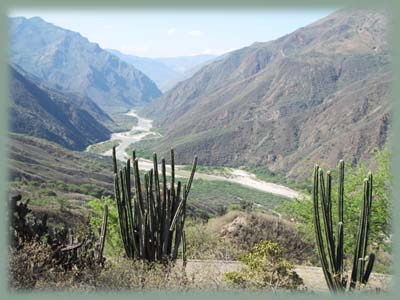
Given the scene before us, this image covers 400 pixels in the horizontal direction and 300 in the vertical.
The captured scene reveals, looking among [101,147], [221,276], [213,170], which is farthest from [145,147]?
[221,276]

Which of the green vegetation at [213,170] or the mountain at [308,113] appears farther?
the green vegetation at [213,170]

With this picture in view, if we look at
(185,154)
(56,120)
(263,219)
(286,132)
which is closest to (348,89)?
(286,132)

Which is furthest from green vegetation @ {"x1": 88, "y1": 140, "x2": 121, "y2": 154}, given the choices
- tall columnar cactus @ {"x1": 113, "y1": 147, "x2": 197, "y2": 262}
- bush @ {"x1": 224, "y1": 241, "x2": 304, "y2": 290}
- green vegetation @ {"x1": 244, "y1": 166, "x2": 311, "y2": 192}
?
bush @ {"x1": 224, "y1": 241, "x2": 304, "y2": 290}

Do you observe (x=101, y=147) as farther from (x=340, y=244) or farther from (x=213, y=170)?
(x=340, y=244)

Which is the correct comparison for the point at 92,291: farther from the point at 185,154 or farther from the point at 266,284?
the point at 185,154

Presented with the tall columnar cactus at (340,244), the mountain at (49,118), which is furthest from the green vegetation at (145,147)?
the tall columnar cactus at (340,244)

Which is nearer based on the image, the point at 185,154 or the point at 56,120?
the point at 185,154

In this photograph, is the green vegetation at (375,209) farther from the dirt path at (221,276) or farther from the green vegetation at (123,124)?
the green vegetation at (123,124)
